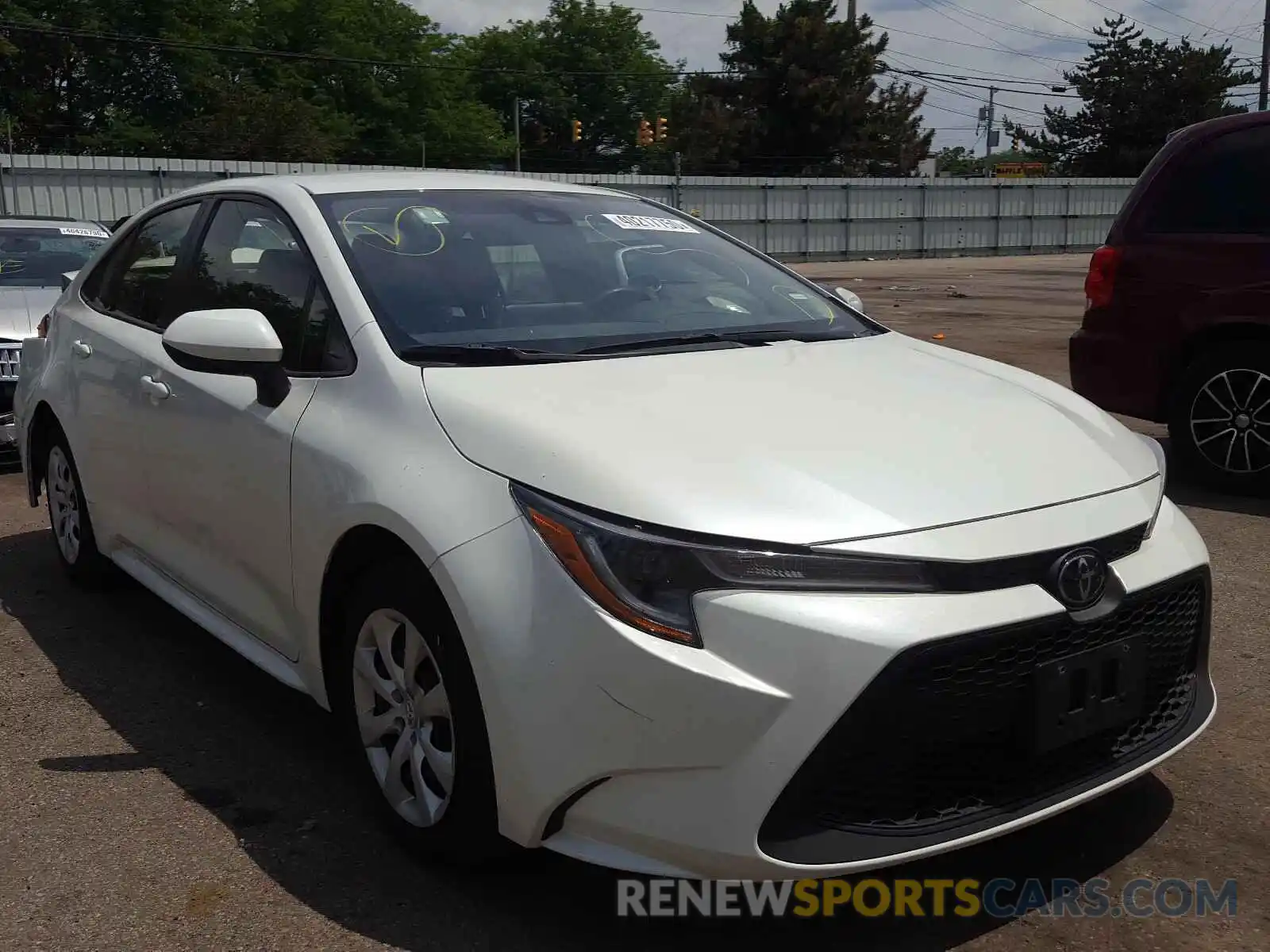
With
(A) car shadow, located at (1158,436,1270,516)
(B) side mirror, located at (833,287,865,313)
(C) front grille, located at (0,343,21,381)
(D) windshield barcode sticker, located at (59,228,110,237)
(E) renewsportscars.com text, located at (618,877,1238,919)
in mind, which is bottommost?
(A) car shadow, located at (1158,436,1270,516)

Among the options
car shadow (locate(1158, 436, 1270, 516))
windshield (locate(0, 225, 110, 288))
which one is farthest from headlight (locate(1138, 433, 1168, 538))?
windshield (locate(0, 225, 110, 288))

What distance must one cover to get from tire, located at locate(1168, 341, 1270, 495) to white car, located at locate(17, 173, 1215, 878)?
10.1ft

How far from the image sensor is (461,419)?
8.77ft

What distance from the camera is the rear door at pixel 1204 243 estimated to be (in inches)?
235

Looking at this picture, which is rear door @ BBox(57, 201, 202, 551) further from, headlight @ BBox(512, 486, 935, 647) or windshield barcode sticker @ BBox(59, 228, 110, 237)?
windshield barcode sticker @ BBox(59, 228, 110, 237)

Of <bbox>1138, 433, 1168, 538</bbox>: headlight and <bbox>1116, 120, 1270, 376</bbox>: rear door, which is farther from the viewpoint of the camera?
<bbox>1116, 120, 1270, 376</bbox>: rear door

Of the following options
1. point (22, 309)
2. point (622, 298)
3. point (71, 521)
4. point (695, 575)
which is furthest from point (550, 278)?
point (22, 309)

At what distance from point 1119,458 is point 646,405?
102cm

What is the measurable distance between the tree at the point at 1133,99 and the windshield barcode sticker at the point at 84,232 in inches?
2331

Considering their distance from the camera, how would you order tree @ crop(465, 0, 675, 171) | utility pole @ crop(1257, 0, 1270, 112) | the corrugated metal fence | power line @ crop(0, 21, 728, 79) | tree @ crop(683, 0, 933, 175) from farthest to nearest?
tree @ crop(465, 0, 675, 171) < tree @ crop(683, 0, 933, 175) < power line @ crop(0, 21, 728, 79) < utility pole @ crop(1257, 0, 1270, 112) < the corrugated metal fence

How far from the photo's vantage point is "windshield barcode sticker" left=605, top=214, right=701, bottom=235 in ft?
12.6

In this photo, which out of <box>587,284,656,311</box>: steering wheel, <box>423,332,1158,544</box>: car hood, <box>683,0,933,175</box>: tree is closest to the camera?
<box>423,332,1158,544</box>: car hood

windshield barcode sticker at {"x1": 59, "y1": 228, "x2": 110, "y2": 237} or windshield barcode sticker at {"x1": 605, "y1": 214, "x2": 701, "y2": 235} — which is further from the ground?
windshield barcode sticker at {"x1": 605, "y1": 214, "x2": 701, "y2": 235}

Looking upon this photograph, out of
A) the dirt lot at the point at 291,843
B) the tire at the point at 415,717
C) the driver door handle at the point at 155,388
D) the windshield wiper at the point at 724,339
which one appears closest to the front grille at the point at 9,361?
the dirt lot at the point at 291,843
